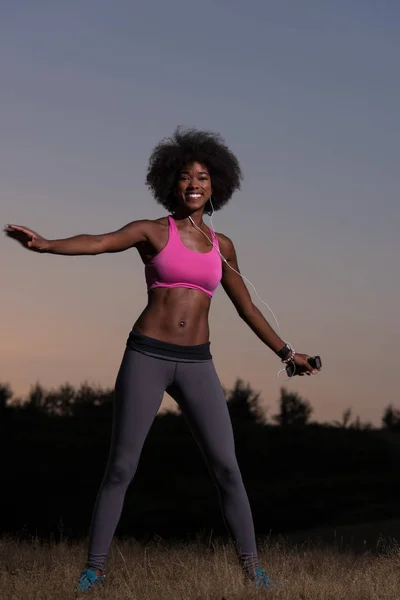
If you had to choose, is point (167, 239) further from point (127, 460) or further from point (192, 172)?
point (127, 460)

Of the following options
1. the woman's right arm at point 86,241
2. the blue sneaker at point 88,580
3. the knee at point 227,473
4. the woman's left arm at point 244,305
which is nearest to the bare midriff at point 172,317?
the woman's right arm at point 86,241

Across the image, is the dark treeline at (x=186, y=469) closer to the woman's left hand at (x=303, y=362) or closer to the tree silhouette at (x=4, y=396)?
the tree silhouette at (x=4, y=396)

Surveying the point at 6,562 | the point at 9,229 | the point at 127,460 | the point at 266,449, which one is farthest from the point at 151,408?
the point at 266,449

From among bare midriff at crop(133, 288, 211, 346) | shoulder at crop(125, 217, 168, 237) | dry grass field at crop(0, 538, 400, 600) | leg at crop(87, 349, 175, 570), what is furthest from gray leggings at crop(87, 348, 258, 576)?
shoulder at crop(125, 217, 168, 237)

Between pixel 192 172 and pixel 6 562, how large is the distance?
12.8ft

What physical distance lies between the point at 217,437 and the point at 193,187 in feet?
5.56

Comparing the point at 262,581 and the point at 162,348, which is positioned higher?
the point at 162,348

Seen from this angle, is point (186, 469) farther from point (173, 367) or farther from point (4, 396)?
point (173, 367)

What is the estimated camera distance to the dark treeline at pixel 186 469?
1975 cm

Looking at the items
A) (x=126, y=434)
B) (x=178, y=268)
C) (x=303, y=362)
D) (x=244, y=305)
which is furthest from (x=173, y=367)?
(x=303, y=362)

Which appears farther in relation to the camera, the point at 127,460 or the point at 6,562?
the point at 6,562

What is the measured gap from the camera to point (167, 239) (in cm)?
693

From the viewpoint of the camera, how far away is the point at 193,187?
7160mm

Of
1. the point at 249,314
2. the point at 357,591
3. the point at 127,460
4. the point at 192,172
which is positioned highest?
the point at 192,172
